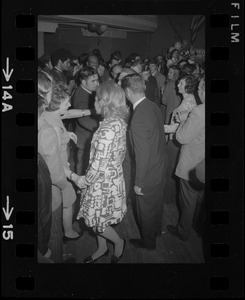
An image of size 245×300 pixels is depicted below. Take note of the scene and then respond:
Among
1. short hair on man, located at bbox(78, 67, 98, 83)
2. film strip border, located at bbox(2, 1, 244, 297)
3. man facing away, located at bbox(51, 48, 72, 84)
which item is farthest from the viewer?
short hair on man, located at bbox(78, 67, 98, 83)

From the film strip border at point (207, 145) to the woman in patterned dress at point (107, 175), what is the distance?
30 cm

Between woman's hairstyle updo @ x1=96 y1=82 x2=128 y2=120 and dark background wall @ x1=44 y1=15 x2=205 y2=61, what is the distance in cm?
24

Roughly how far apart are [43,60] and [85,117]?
1.25ft

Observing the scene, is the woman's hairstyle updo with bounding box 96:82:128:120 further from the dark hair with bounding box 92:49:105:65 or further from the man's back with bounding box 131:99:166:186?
the dark hair with bounding box 92:49:105:65

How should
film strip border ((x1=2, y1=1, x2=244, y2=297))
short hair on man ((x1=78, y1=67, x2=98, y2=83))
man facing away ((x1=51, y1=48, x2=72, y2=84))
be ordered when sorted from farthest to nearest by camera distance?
short hair on man ((x1=78, y1=67, x2=98, y2=83)) < man facing away ((x1=51, y1=48, x2=72, y2=84)) < film strip border ((x1=2, y1=1, x2=244, y2=297))

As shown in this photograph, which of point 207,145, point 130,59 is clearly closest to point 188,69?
point 130,59

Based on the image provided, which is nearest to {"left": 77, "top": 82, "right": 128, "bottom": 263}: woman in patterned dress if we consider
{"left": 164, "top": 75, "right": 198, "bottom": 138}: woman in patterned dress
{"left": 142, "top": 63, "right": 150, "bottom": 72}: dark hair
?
{"left": 142, "top": 63, "right": 150, "bottom": 72}: dark hair

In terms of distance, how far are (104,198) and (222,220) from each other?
2.12 feet

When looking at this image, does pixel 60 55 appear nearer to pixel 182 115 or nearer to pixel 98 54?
pixel 98 54

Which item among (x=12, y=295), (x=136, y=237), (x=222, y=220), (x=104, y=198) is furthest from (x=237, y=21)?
(x=12, y=295)

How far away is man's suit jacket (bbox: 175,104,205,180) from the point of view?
6.66 ft

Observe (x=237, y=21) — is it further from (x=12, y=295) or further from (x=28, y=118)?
(x=12, y=295)

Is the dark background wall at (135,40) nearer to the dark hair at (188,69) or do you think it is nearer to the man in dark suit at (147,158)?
the dark hair at (188,69)

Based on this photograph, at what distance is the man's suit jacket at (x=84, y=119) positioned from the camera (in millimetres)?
2045
